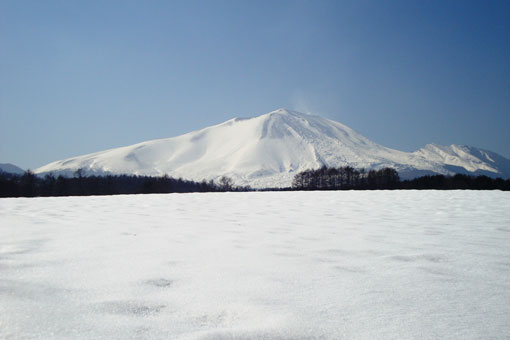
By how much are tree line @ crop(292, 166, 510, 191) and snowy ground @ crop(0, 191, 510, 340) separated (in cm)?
5574

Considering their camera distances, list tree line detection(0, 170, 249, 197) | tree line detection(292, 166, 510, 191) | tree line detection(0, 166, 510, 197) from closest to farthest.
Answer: tree line detection(0, 170, 249, 197), tree line detection(0, 166, 510, 197), tree line detection(292, 166, 510, 191)

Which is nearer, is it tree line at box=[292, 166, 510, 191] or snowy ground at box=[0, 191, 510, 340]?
snowy ground at box=[0, 191, 510, 340]

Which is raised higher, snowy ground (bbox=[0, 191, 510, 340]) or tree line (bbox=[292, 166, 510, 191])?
tree line (bbox=[292, 166, 510, 191])

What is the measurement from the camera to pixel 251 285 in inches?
78.1

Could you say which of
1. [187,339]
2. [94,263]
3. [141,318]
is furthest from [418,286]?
[94,263]

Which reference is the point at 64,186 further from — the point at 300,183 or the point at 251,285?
the point at 251,285

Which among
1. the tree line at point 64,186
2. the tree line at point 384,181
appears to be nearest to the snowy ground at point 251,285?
the tree line at point 384,181

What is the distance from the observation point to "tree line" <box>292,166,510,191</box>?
163ft

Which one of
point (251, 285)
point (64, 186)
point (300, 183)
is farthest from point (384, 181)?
point (64, 186)

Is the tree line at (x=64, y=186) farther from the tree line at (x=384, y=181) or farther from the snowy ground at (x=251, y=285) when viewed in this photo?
the snowy ground at (x=251, y=285)

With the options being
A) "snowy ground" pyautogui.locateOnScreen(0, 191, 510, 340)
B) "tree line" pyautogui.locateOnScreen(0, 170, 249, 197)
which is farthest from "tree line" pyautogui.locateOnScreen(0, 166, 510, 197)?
"snowy ground" pyautogui.locateOnScreen(0, 191, 510, 340)

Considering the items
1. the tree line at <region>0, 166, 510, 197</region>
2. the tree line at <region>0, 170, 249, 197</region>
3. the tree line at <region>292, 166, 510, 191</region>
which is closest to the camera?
the tree line at <region>0, 170, 249, 197</region>

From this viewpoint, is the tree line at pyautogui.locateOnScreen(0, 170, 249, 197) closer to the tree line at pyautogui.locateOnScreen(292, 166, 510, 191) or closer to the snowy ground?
the tree line at pyautogui.locateOnScreen(292, 166, 510, 191)

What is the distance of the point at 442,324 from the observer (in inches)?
55.6
